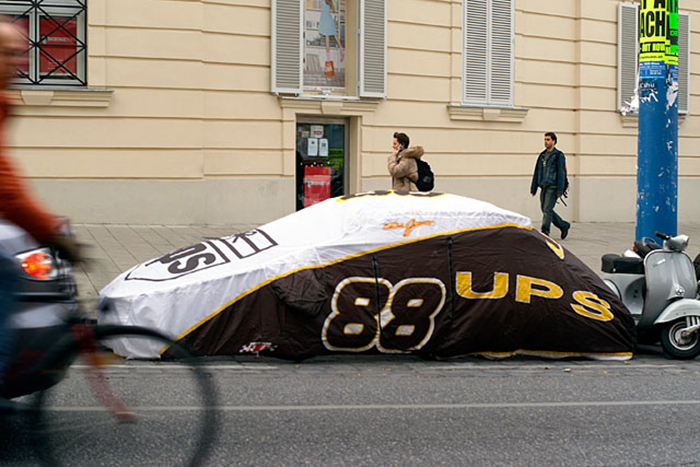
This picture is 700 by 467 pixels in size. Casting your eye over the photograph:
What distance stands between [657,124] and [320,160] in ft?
27.0

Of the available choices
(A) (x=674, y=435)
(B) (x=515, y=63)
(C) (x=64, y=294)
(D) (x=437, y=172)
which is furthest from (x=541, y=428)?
(B) (x=515, y=63)

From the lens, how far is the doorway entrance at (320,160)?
17078 mm

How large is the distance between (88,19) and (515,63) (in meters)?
8.90

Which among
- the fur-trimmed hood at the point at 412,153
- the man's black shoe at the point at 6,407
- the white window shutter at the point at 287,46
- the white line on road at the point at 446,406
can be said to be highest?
the white window shutter at the point at 287,46

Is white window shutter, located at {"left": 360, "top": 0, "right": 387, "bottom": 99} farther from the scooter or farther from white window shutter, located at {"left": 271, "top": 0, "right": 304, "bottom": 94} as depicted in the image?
the scooter

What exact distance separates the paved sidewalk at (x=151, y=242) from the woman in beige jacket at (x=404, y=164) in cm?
286

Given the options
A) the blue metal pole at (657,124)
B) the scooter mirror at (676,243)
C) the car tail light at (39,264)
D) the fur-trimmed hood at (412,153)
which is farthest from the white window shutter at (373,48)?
the car tail light at (39,264)

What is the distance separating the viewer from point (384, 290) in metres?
6.89

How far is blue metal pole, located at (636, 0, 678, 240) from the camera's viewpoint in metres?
10.2

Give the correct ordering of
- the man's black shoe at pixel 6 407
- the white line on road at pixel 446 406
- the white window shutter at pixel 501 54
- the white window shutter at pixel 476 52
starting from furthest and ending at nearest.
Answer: the white window shutter at pixel 501 54
the white window shutter at pixel 476 52
the white line on road at pixel 446 406
the man's black shoe at pixel 6 407

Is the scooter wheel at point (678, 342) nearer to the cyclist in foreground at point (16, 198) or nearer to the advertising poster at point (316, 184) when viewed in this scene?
the cyclist in foreground at point (16, 198)

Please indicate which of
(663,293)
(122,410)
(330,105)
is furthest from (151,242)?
(122,410)

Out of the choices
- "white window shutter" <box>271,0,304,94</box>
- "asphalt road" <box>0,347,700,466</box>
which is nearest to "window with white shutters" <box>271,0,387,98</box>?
"white window shutter" <box>271,0,304,94</box>

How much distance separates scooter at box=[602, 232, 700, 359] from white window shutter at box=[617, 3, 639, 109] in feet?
43.5
